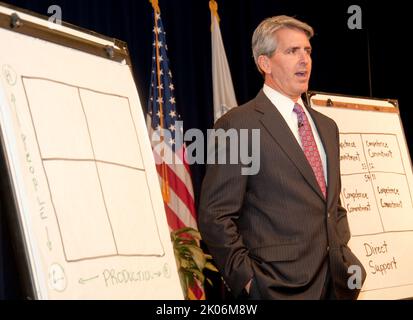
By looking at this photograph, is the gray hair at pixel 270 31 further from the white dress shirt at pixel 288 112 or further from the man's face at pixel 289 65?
the white dress shirt at pixel 288 112

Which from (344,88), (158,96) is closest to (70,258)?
(158,96)

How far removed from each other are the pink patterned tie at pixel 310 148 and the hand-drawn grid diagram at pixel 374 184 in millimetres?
692

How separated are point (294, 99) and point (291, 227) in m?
0.63

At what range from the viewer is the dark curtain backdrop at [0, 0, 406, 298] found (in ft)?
16.9

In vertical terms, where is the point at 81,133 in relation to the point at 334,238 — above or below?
above

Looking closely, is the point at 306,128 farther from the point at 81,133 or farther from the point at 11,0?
the point at 11,0

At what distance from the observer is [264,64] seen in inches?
132

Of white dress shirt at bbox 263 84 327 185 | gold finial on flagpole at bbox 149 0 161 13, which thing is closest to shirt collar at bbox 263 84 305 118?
white dress shirt at bbox 263 84 327 185

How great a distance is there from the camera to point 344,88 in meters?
6.52

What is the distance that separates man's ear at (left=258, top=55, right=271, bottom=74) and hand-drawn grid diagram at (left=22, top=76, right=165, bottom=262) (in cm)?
88

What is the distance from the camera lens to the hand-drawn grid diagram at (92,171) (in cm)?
218

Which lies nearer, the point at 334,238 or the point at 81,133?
the point at 81,133

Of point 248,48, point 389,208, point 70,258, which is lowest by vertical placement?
point 389,208
